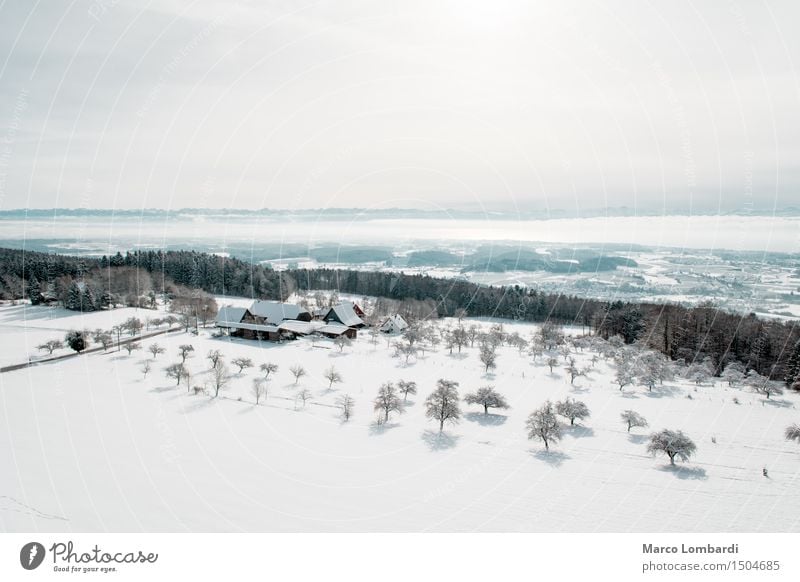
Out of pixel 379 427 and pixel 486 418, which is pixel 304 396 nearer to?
pixel 379 427

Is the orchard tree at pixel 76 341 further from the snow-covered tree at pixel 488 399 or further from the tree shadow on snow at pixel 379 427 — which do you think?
the snow-covered tree at pixel 488 399

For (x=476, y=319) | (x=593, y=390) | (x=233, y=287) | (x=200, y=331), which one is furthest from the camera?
(x=233, y=287)

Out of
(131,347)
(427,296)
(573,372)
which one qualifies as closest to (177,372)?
(131,347)

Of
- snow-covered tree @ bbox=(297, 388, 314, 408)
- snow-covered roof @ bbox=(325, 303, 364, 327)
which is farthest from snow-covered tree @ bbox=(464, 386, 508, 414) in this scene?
snow-covered roof @ bbox=(325, 303, 364, 327)

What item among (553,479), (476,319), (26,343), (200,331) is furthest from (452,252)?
(553,479)

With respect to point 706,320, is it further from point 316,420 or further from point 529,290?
point 316,420

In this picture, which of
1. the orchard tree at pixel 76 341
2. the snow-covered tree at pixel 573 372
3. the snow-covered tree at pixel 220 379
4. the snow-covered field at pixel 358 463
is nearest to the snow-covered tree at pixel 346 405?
the snow-covered field at pixel 358 463
